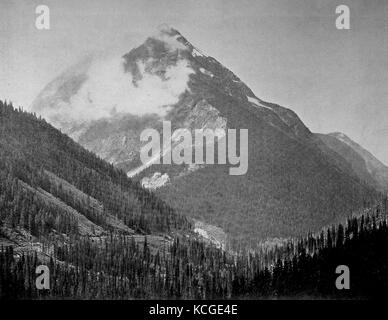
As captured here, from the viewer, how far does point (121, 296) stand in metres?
153

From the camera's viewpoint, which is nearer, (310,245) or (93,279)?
(93,279)

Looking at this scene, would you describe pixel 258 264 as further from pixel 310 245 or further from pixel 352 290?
pixel 352 290

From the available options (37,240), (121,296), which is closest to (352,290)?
(121,296)

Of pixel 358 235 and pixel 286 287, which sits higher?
pixel 358 235
